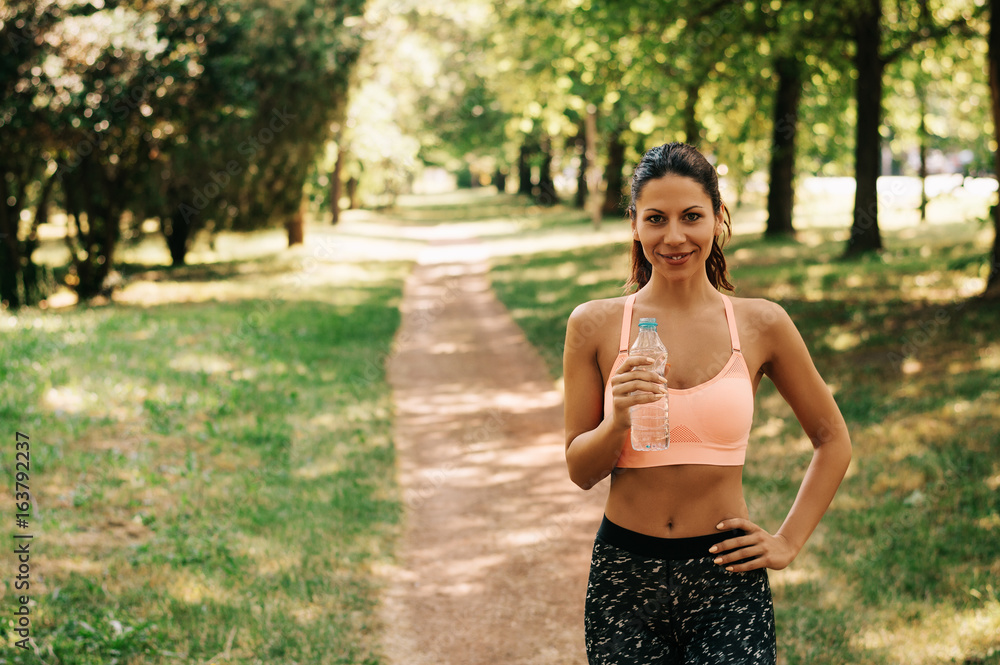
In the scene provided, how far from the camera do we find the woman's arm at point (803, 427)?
2.56 meters

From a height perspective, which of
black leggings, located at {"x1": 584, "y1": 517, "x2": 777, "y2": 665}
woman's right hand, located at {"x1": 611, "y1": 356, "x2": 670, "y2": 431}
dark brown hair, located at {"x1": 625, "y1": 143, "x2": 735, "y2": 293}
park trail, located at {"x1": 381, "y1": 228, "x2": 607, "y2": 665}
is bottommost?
park trail, located at {"x1": 381, "y1": 228, "x2": 607, "y2": 665}

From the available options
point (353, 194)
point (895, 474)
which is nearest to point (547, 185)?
point (353, 194)

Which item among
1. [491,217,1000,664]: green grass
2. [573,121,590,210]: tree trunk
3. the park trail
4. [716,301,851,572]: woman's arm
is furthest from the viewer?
[573,121,590,210]: tree trunk

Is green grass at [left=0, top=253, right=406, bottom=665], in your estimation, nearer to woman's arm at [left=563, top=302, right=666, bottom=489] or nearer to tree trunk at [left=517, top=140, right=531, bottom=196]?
woman's arm at [left=563, top=302, right=666, bottom=489]

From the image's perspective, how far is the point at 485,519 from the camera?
6.84 metres

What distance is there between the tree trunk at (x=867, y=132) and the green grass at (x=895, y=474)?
3.30 m

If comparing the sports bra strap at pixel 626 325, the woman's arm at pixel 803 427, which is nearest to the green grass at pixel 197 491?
the woman's arm at pixel 803 427

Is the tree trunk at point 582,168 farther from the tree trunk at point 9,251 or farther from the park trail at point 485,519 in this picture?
the park trail at point 485,519

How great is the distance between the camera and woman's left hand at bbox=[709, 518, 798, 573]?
2.45 metres

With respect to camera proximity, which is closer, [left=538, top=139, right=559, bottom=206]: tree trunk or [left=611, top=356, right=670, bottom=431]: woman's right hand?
[left=611, top=356, right=670, bottom=431]: woman's right hand

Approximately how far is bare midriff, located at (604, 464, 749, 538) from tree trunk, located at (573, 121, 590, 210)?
3573 centimetres

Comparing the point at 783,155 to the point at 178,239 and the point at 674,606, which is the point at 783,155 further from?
the point at 674,606

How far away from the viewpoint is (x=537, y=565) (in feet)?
19.6

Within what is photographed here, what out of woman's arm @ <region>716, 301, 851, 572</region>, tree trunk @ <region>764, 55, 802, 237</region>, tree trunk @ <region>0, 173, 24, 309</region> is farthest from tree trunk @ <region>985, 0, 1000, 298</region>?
tree trunk @ <region>0, 173, 24, 309</region>
